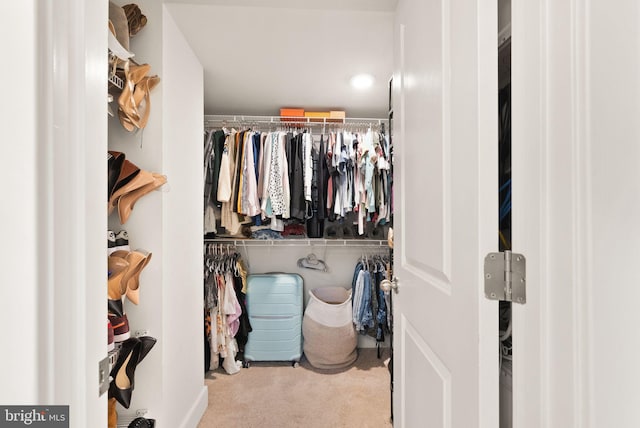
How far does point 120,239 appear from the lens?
128 centimetres

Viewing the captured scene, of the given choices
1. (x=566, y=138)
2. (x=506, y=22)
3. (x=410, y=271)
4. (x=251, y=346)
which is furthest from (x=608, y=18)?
(x=251, y=346)

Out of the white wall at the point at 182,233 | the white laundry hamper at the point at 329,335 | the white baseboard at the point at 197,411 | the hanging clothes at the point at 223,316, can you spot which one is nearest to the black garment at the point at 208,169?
the white wall at the point at 182,233

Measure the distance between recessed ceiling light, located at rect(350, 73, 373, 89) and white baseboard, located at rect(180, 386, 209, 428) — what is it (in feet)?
7.50

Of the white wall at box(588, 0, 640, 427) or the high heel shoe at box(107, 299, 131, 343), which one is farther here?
the high heel shoe at box(107, 299, 131, 343)

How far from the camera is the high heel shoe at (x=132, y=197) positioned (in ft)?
4.13

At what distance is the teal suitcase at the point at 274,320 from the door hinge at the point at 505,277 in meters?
2.12

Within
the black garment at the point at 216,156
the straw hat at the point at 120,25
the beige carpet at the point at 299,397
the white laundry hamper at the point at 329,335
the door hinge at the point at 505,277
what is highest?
the straw hat at the point at 120,25

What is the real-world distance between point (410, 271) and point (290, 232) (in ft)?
5.74

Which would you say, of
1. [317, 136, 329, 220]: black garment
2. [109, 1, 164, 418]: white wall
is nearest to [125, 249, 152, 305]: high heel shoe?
[109, 1, 164, 418]: white wall

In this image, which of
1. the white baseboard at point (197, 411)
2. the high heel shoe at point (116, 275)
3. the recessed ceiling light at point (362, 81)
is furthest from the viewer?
the recessed ceiling light at point (362, 81)

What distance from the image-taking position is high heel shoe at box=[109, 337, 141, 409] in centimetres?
117

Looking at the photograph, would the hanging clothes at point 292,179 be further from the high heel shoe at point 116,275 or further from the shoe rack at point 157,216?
the high heel shoe at point 116,275

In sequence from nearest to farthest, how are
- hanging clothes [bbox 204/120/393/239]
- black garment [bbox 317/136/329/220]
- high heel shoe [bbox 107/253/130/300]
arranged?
high heel shoe [bbox 107/253/130/300]
hanging clothes [bbox 204/120/393/239]
black garment [bbox 317/136/329/220]
